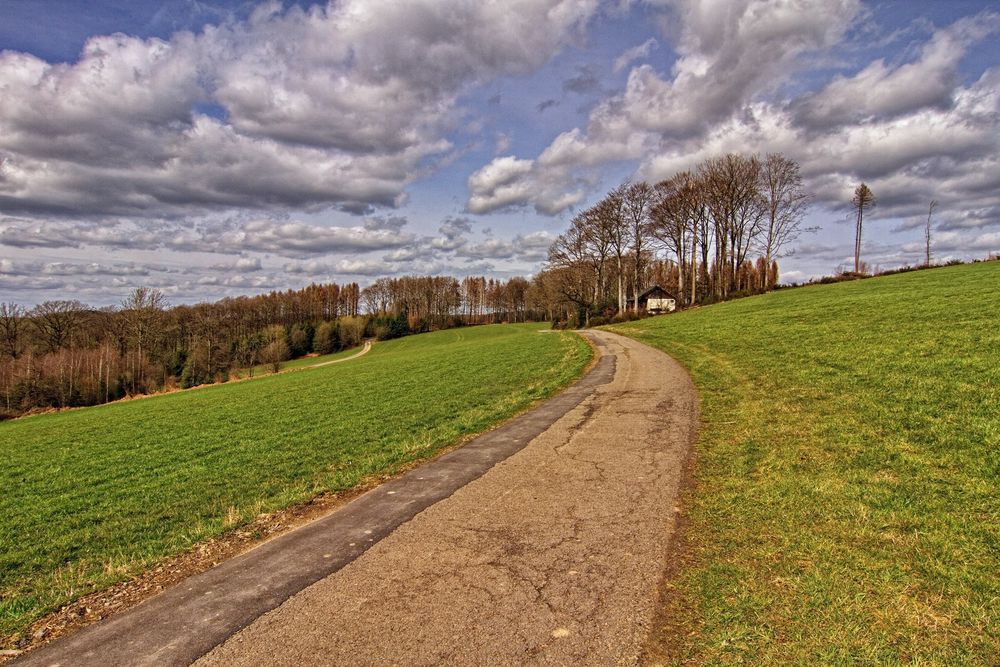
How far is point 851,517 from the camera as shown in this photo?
5.72m

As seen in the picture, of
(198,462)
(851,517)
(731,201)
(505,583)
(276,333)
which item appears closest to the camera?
(505,583)

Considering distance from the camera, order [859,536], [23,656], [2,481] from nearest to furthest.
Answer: [23,656] < [859,536] < [2,481]

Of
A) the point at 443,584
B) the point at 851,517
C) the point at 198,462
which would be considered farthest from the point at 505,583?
the point at 198,462

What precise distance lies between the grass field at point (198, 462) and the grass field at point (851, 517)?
6.01 metres

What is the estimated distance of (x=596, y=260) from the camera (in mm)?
62656

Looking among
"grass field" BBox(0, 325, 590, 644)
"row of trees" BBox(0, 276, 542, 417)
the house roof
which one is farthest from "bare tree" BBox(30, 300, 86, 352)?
the house roof

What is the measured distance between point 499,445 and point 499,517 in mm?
3782

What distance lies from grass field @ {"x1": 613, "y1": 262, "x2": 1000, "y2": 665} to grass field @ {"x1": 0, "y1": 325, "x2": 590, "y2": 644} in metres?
6.01

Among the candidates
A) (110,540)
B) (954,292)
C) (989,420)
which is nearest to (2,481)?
(110,540)

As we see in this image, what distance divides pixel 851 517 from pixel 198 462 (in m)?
14.4

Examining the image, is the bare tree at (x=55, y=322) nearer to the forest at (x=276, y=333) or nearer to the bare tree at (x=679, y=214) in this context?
the forest at (x=276, y=333)

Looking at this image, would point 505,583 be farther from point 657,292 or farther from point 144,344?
point 144,344

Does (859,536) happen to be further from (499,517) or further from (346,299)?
(346,299)

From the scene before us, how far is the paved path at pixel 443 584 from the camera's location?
3922mm
